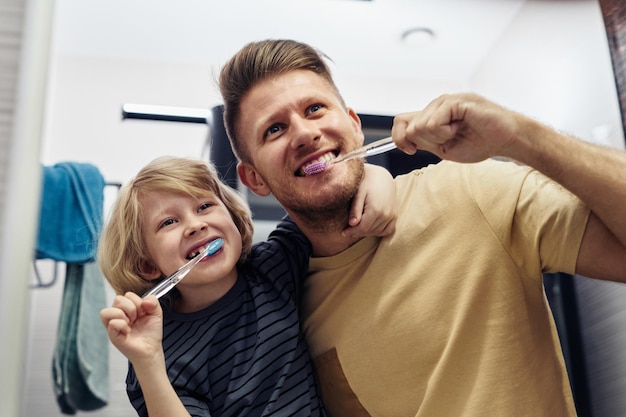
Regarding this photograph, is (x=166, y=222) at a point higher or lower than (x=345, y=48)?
lower

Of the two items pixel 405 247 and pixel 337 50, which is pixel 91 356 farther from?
pixel 337 50

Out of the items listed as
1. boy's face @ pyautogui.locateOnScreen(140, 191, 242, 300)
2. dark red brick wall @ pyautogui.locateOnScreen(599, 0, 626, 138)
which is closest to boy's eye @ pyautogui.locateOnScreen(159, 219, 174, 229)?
boy's face @ pyautogui.locateOnScreen(140, 191, 242, 300)

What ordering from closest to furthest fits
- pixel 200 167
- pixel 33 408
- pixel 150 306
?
pixel 150 306 < pixel 200 167 < pixel 33 408

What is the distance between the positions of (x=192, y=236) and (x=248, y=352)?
0.51 feet

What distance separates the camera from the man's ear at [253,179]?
0.89 meters

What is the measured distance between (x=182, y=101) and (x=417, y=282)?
3.61 feet

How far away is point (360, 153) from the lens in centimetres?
74

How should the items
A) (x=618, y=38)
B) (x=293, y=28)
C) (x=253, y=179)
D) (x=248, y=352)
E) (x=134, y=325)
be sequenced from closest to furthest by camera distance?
(x=134, y=325) < (x=248, y=352) < (x=253, y=179) < (x=618, y=38) < (x=293, y=28)

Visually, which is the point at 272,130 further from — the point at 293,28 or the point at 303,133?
the point at 293,28

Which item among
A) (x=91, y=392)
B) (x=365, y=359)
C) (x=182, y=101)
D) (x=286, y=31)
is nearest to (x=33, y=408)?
(x=91, y=392)

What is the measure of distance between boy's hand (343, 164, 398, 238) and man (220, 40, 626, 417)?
0.05 feet

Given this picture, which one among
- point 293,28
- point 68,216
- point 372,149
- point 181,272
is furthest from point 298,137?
point 293,28

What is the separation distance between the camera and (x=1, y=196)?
0.37 meters

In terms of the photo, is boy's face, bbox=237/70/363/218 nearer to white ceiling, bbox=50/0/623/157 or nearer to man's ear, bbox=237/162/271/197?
man's ear, bbox=237/162/271/197
